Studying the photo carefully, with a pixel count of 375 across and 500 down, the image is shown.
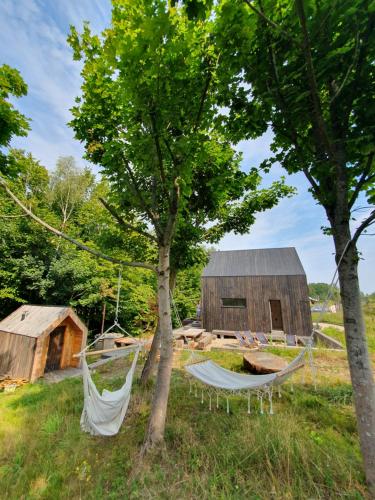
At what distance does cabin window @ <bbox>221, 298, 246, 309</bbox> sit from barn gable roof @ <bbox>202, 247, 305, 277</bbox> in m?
1.75

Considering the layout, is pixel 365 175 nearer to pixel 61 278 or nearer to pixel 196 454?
pixel 196 454

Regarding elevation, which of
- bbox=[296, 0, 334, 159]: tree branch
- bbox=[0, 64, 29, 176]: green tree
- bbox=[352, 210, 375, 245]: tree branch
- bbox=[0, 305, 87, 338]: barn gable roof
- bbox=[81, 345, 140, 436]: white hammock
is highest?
bbox=[0, 64, 29, 176]: green tree

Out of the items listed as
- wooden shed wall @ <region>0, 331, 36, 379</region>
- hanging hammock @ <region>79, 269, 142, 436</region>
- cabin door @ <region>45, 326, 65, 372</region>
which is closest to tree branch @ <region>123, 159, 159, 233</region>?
hanging hammock @ <region>79, 269, 142, 436</region>

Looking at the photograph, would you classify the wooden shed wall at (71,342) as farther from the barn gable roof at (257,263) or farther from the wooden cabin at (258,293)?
the barn gable roof at (257,263)

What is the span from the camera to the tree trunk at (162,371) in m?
3.25

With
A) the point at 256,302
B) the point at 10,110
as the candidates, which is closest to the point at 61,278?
the point at 10,110

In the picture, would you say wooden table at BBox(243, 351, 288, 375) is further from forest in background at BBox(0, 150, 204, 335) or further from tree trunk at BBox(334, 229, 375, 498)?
forest in background at BBox(0, 150, 204, 335)

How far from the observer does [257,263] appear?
1515cm

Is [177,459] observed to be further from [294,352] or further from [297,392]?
[294,352]

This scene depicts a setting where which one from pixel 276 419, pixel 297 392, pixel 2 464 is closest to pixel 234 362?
pixel 297 392

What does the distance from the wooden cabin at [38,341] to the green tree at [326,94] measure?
855cm

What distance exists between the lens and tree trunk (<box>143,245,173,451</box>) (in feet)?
10.7

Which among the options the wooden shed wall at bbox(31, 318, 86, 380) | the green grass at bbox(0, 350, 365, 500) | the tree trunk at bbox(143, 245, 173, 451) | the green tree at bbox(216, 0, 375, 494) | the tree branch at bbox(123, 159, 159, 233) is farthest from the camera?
the wooden shed wall at bbox(31, 318, 86, 380)

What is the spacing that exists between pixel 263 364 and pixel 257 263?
30.8ft
